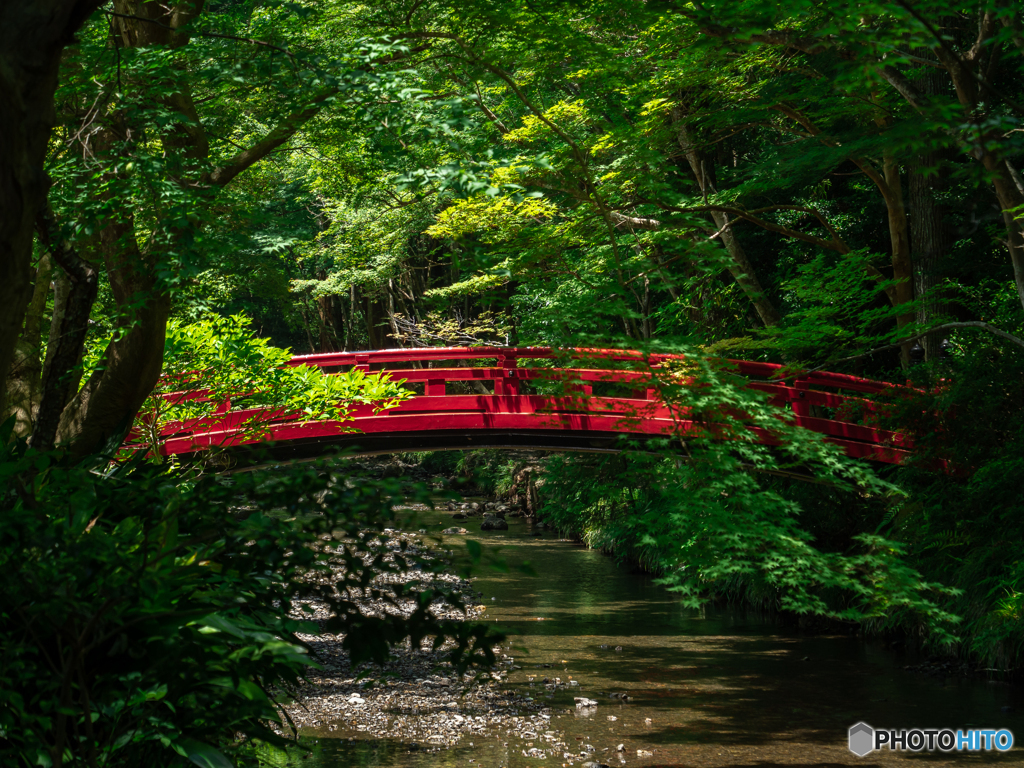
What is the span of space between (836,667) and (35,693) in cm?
779

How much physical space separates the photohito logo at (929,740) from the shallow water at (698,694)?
0.32 feet

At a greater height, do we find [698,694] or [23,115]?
[23,115]

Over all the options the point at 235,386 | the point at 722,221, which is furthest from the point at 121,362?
the point at 722,221

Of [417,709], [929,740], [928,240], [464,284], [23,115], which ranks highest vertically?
[464,284]

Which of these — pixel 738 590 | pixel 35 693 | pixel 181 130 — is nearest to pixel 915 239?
pixel 738 590

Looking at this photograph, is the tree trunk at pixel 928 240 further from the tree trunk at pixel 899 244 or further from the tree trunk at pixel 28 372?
the tree trunk at pixel 28 372

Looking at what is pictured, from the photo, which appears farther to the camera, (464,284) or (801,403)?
(464,284)

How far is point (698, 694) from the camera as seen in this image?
7898 mm

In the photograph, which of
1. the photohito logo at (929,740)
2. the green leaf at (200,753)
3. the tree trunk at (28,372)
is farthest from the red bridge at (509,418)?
the green leaf at (200,753)

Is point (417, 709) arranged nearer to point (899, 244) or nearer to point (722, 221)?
point (899, 244)

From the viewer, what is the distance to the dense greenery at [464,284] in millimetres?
2473

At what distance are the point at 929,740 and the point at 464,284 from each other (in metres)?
9.59

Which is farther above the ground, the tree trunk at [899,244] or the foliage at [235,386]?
the tree trunk at [899,244]

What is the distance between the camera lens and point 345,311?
29031 mm
